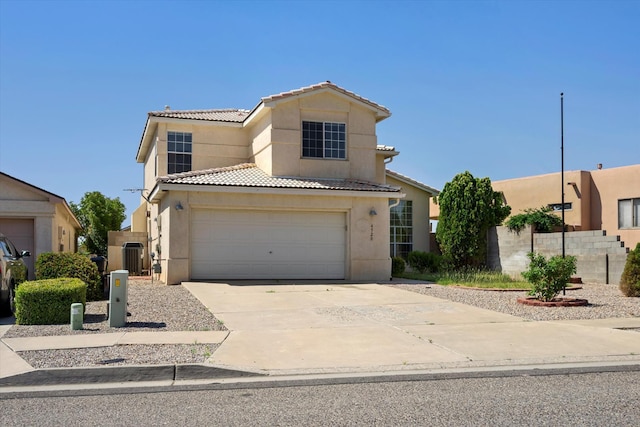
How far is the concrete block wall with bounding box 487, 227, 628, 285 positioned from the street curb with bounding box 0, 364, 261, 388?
56.0 ft

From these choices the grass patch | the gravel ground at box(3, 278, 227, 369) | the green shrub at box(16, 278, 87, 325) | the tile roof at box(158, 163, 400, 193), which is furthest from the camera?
the tile roof at box(158, 163, 400, 193)

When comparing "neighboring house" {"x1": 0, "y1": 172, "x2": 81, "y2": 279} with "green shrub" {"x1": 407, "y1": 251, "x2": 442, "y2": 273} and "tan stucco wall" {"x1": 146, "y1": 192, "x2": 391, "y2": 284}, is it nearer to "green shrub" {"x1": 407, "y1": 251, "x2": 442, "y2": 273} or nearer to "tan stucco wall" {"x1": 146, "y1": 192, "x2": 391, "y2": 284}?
"tan stucco wall" {"x1": 146, "y1": 192, "x2": 391, "y2": 284}

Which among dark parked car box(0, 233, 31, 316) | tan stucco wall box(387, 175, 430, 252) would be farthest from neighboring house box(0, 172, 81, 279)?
tan stucco wall box(387, 175, 430, 252)

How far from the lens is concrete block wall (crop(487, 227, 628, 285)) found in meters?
21.6

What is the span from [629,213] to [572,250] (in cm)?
414

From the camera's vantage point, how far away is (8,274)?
43.8ft

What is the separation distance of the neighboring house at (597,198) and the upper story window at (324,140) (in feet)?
33.1

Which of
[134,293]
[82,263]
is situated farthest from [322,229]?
[82,263]

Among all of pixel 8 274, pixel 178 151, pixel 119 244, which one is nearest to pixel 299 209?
pixel 178 151

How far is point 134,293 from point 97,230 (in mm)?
31820

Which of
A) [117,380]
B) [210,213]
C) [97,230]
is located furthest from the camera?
[97,230]

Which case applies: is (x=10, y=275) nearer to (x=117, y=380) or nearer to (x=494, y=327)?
(x=117, y=380)

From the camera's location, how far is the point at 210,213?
19.9 metres

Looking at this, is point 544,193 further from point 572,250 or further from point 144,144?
point 144,144
